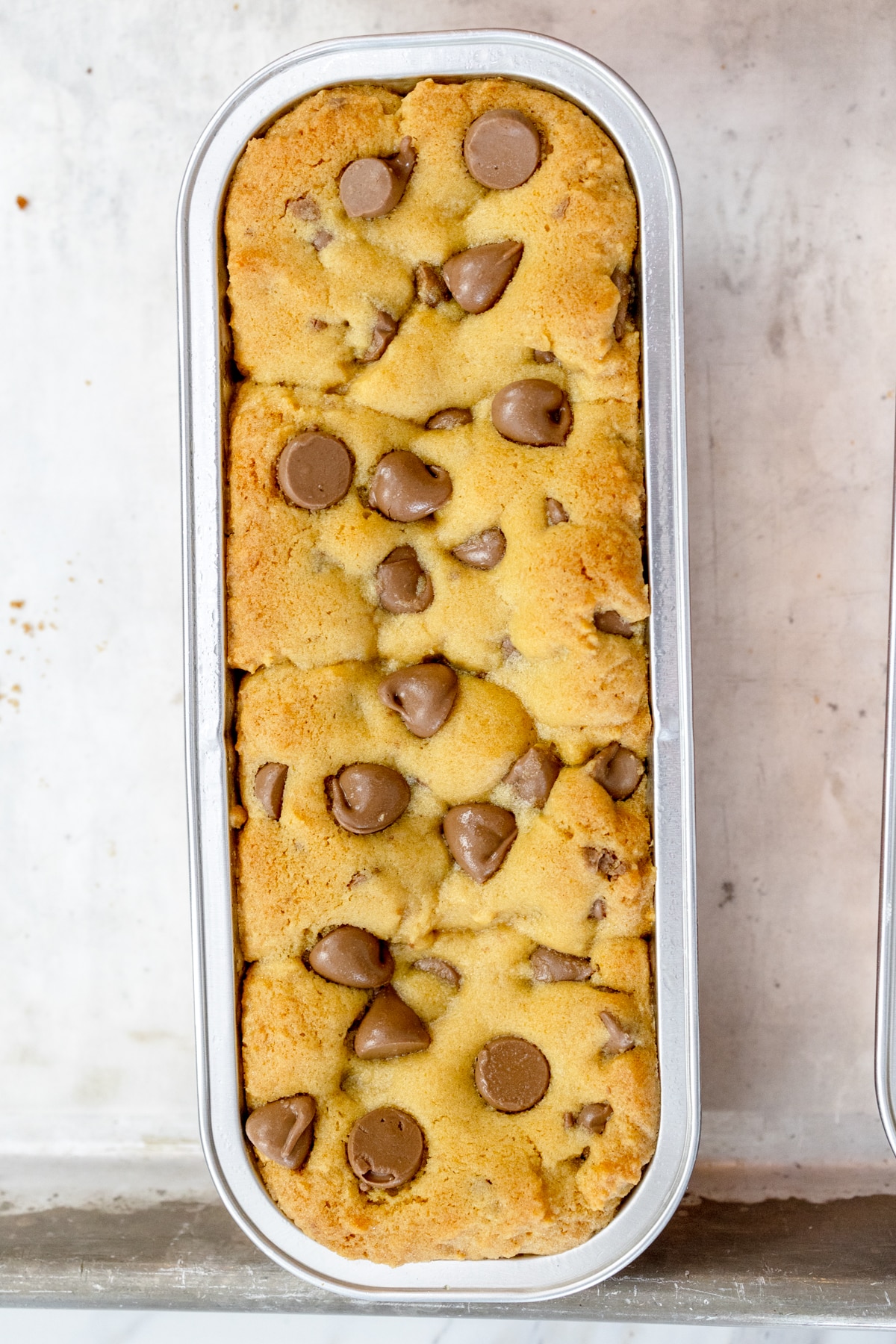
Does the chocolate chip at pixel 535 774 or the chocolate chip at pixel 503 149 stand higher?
the chocolate chip at pixel 503 149

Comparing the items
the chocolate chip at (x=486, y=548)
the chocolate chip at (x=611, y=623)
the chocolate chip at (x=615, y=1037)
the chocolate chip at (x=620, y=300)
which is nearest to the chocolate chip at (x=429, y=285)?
the chocolate chip at (x=620, y=300)

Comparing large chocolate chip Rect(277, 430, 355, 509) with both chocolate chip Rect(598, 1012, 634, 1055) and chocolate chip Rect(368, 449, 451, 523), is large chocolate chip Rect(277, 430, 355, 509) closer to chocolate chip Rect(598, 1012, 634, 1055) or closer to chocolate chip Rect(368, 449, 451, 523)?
chocolate chip Rect(368, 449, 451, 523)

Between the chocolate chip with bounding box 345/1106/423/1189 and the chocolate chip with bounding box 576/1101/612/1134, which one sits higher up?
the chocolate chip with bounding box 576/1101/612/1134

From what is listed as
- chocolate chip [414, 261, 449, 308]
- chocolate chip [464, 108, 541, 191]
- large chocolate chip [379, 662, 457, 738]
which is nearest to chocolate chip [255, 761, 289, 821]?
large chocolate chip [379, 662, 457, 738]

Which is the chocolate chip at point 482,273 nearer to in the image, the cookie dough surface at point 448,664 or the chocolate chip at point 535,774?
the cookie dough surface at point 448,664


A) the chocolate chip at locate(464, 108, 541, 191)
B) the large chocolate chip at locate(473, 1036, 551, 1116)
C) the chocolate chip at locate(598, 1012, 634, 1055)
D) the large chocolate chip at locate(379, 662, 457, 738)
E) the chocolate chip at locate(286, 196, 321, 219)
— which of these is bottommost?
the large chocolate chip at locate(473, 1036, 551, 1116)

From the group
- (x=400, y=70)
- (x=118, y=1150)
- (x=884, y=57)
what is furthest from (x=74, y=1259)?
(x=884, y=57)

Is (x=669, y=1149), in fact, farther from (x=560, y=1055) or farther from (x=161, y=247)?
(x=161, y=247)
